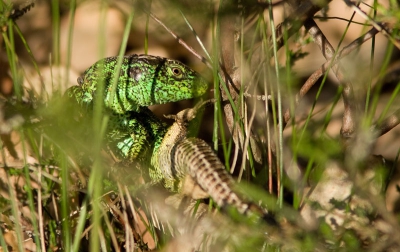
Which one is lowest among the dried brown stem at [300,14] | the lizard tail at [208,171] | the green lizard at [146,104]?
the lizard tail at [208,171]

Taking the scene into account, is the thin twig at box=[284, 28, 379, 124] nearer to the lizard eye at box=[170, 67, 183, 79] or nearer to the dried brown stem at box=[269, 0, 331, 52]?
the dried brown stem at box=[269, 0, 331, 52]

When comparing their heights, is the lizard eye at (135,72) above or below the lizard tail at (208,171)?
above

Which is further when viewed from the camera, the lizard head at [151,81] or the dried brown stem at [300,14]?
the lizard head at [151,81]

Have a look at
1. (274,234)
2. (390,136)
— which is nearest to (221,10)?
(274,234)

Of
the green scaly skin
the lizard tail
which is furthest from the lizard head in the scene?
the lizard tail

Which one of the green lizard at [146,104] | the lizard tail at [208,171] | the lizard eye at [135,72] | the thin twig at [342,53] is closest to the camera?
the lizard tail at [208,171]

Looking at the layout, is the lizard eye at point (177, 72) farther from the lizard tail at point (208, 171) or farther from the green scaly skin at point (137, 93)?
the lizard tail at point (208, 171)

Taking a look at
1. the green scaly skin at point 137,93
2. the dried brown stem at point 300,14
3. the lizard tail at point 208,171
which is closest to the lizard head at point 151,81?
the green scaly skin at point 137,93

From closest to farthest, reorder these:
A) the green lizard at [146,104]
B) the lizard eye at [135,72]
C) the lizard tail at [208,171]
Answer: the lizard tail at [208,171]
the green lizard at [146,104]
the lizard eye at [135,72]

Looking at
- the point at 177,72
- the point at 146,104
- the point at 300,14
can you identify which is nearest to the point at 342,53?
the point at 300,14
